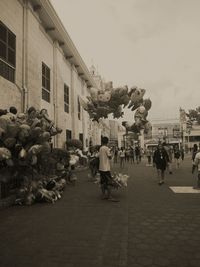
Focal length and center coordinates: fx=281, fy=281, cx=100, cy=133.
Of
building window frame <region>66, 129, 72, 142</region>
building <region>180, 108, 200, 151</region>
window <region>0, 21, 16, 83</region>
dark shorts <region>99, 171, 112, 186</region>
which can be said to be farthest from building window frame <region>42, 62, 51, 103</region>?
building <region>180, 108, 200, 151</region>

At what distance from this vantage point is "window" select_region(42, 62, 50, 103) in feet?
50.9

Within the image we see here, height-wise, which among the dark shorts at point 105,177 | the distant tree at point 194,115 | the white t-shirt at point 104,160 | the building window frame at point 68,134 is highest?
the distant tree at point 194,115

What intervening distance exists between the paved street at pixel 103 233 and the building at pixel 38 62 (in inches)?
225

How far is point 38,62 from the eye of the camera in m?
14.4

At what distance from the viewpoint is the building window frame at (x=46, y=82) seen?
1552cm

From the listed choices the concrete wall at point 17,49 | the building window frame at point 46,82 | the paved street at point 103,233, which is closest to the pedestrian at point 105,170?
the paved street at point 103,233

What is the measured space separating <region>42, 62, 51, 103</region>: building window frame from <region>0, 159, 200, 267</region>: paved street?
9.02 metres

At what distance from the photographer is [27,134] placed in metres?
7.51

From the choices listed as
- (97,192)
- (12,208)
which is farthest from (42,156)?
(97,192)

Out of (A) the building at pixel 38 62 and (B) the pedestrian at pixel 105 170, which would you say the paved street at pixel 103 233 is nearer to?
(B) the pedestrian at pixel 105 170

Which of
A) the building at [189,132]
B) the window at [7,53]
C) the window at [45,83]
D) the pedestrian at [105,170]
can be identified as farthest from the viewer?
the building at [189,132]

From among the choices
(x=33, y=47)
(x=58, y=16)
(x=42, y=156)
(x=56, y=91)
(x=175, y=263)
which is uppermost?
(x=58, y=16)

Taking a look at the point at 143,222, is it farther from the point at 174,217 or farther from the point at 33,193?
the point at 33,193

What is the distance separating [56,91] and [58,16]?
428 centimetres
